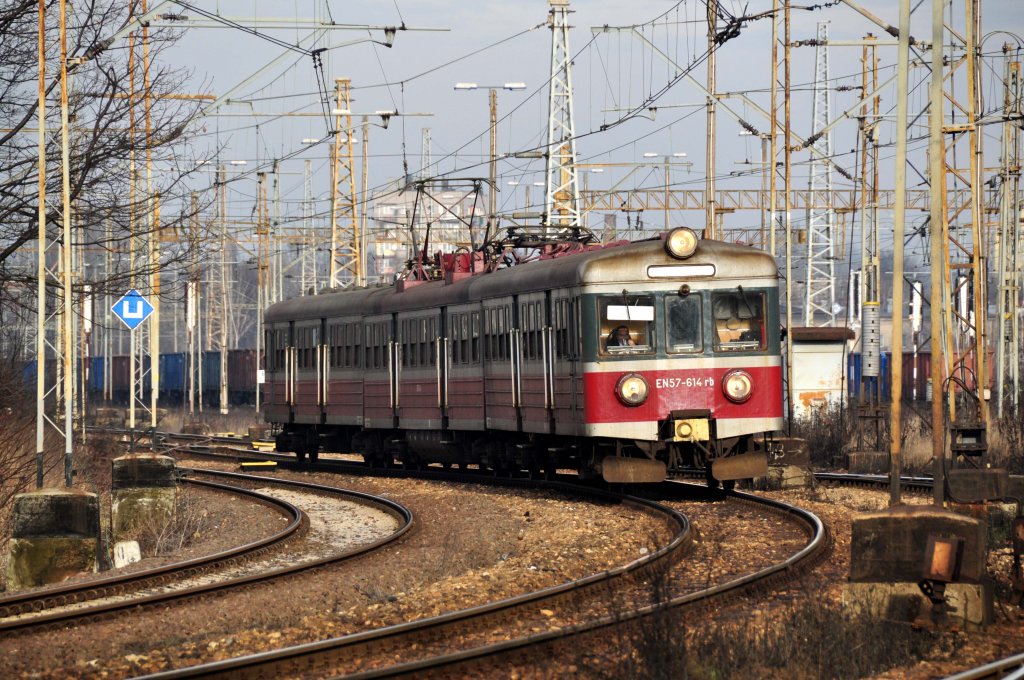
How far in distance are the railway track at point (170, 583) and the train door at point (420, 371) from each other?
6.25 metres

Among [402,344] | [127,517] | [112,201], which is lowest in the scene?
[127,517]

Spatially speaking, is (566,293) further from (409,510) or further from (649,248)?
(409,510)

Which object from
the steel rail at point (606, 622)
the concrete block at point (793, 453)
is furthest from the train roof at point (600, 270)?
the steel rail at point (606, 622)

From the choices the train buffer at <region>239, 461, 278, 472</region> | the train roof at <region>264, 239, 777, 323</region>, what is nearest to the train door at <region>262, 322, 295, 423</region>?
the train buffer at <region>239, 461, 278, 472</region>

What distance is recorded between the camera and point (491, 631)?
1003 cm

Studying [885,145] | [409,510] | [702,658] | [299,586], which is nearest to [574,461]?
[409,510]

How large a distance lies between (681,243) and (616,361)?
1.59 m

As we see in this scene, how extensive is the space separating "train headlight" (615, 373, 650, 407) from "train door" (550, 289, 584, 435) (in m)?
0.48

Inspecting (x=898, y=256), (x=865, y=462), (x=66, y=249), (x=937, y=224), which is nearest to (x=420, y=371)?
(x=865, y=462)

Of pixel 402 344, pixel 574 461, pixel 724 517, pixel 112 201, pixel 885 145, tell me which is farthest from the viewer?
pixel 885 145

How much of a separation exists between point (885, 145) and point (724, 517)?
69.8 feet

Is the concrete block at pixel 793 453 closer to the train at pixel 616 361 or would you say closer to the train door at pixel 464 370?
the train at pixel 616 361

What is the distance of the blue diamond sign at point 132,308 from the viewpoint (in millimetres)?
24453

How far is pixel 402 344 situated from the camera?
25.2 m
